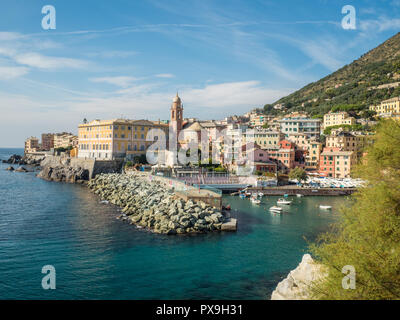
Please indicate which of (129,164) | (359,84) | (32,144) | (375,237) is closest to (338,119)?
(359,84)

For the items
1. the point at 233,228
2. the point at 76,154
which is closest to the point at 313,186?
the point at 233,228

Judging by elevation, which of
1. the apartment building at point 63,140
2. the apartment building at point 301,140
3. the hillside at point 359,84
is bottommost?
the apartment building at point 301,140

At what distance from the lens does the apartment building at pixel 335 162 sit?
49375 mm

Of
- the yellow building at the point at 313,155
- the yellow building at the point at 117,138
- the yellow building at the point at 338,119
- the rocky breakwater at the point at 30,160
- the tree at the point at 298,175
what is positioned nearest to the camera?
the tree at the point at 298,175

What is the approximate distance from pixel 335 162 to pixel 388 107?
118 feet

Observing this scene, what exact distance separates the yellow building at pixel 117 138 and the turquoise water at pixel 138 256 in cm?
3170

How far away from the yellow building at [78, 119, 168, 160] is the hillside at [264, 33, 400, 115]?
5603 centimetres

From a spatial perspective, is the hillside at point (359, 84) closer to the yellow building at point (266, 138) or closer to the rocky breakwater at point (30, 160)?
the yellow building at point (266, 138)

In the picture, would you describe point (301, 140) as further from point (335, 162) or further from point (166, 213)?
point (166, 213)

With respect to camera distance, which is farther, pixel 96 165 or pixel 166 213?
pixel 96 165

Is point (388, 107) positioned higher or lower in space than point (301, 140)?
higher

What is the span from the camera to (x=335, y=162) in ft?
166

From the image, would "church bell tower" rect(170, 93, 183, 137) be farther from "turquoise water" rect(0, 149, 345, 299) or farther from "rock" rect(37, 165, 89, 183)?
"turquoise water" rect(0, 149, 345, 299)

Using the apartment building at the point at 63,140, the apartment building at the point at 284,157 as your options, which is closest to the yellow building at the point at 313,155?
the apartment building at the point at 284,157
